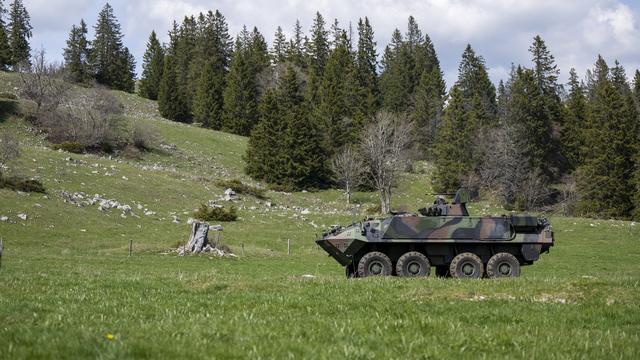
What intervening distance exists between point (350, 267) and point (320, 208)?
42590 mm

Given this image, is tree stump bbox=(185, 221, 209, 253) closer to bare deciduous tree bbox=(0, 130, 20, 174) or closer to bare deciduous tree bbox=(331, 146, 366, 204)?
bare deciduous tree bbox=(0, 130, 20, 174)

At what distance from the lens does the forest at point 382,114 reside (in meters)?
74.2

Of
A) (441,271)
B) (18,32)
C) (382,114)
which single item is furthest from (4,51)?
(441,271)

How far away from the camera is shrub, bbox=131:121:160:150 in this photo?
75.4 m

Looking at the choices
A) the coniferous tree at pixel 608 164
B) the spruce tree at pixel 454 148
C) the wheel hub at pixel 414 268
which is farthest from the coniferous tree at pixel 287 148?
the wheel hub at pixel 414 268

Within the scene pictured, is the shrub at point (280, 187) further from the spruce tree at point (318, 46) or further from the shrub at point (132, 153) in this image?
the spruce tree at point (318, 46)

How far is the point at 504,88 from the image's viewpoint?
5192 inches

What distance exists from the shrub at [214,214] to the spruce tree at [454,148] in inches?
1423

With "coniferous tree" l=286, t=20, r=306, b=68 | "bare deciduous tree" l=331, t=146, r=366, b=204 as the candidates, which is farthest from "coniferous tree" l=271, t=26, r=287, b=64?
"bare deciduous tree" l=331, t=146, r=366, b=204

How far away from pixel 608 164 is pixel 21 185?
62.8m

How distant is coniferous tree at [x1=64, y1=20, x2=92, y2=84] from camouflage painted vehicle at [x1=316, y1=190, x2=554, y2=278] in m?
104

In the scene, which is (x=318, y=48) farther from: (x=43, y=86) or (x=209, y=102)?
(x=43, y=86)

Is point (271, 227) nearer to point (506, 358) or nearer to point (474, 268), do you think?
point (474, 268)

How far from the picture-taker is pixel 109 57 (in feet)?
405
